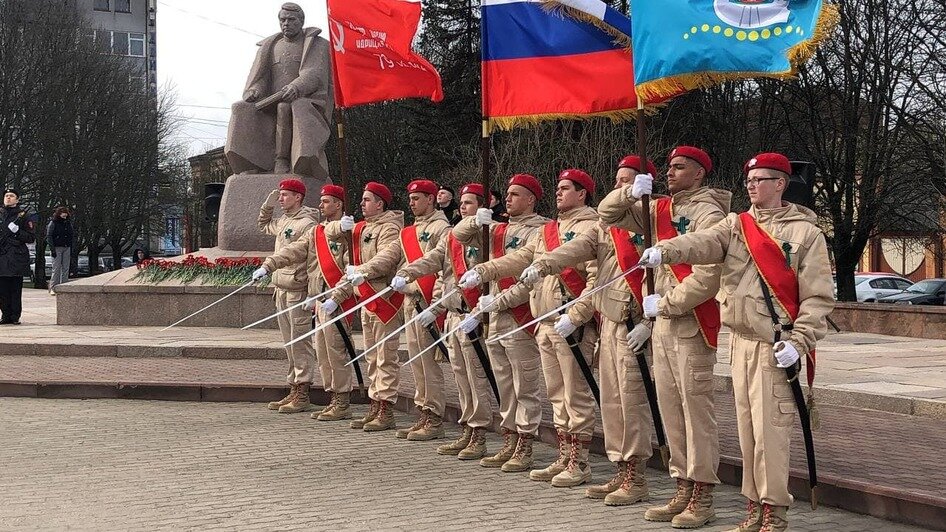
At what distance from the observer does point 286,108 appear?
19.9 metres

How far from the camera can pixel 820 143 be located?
3372cm

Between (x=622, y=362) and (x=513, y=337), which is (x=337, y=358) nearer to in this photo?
(x=513, y=337)

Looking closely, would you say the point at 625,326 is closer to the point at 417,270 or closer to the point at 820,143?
the point at 417,270

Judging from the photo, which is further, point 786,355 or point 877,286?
point 877,286

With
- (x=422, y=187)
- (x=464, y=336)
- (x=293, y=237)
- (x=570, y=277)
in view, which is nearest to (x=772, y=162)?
(x=570, y=277)

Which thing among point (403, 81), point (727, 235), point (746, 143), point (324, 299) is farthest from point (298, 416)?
point (746, 143)

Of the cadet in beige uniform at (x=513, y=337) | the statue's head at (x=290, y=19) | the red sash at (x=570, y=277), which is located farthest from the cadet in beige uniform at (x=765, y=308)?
the statue's head at (x=290, y=19)

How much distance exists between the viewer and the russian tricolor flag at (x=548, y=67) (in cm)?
864

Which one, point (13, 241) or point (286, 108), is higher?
point (286, 108)

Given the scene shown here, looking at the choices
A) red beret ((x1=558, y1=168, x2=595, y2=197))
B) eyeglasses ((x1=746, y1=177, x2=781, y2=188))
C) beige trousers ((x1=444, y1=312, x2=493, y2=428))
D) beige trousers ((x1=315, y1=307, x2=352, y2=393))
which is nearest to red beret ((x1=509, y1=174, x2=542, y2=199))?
red beret ((x1=558, y1=168, x2=595, y2=197))

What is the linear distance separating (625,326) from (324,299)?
4.34 metres

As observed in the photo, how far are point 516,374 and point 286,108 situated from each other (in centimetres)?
1180

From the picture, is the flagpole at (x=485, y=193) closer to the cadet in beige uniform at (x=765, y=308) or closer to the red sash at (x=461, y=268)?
the red sash at (x=461, y=268)

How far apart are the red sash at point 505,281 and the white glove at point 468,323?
31 centimetres
